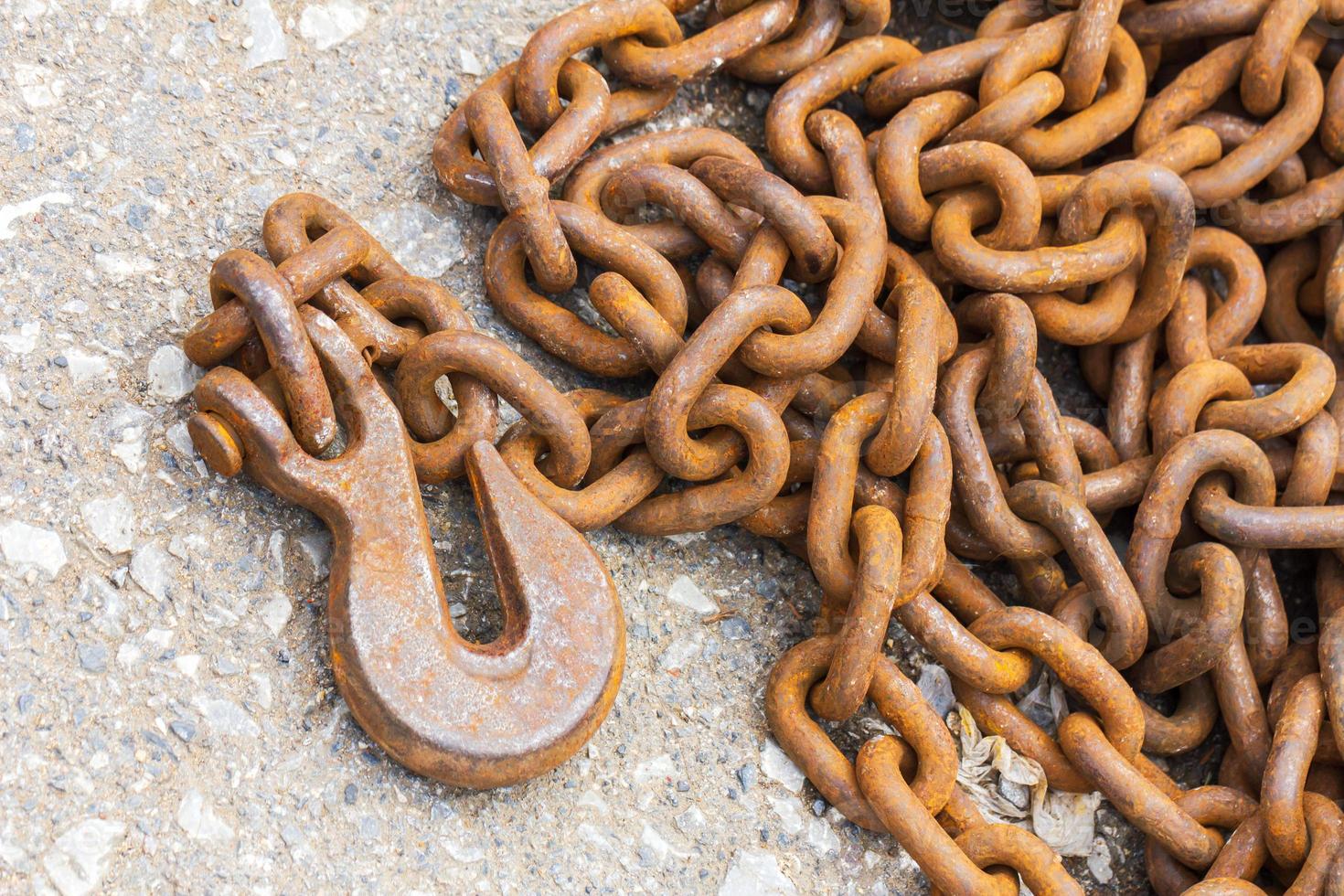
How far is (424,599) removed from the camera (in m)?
1.84

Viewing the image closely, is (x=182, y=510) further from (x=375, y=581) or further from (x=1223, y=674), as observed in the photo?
(x=1223, y=674)

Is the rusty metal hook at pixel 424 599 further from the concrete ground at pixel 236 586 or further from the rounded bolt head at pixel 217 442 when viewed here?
the concrete ground at pixel 236 586

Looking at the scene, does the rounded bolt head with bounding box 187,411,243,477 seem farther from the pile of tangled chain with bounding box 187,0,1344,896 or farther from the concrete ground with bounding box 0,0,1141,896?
the concrete ground with bounding box 0,0,1141,896

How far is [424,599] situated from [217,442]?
1.28 ft

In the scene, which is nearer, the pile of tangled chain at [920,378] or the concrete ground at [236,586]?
the concrete ground at [236,586]

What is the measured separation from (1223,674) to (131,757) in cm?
187

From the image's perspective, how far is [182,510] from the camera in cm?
192

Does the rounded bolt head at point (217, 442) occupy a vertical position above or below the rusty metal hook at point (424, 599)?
above

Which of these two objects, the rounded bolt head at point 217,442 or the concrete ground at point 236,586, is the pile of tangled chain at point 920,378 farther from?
the concrete ground at point 236,586

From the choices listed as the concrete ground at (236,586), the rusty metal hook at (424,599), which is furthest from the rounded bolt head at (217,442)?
the concrete ground at (236,586)

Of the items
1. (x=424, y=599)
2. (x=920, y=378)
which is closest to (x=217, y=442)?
(x=424, y=599)

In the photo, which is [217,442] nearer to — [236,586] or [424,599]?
[236,586]

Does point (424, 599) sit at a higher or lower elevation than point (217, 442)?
lower

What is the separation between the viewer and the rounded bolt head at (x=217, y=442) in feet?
5.91
